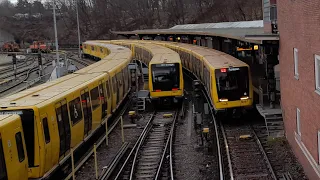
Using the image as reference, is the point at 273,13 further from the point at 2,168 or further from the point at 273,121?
the point at 2,168

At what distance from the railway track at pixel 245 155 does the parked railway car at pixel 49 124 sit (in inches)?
188

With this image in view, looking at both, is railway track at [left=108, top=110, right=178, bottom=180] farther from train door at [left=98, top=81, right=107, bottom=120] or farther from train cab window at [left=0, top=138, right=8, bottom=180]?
train cab window at [left=0, top=138, right=8, bottom=180]

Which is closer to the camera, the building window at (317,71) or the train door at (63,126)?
the building window at (317,71)

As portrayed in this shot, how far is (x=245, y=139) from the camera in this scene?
56.5 feet

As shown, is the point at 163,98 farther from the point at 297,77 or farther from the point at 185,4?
the point at 185,4

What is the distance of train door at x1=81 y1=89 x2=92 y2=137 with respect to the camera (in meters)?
15.4

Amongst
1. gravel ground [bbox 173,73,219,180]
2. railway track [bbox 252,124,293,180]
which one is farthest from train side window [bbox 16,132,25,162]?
railway track [bbox 252,124,293,180]

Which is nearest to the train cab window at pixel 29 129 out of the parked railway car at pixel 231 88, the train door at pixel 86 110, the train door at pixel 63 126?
the train door at pixel 63 126

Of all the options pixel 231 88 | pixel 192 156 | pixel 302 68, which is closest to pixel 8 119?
pixel 192 156

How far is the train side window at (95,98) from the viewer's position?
1667 centimetres

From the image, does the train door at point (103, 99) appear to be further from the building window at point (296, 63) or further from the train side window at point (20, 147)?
the train side window at point (20, 147)

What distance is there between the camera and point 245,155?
50.0ft

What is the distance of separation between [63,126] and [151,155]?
161 inches

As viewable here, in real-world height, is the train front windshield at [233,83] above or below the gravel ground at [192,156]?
above
